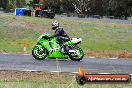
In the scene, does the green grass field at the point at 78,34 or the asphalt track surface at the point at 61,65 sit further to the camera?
the green grass field at the point at 78,34

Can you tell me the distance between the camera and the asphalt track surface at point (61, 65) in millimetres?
→ 17203

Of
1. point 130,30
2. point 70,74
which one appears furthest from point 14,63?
point 130,30

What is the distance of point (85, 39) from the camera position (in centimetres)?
3666

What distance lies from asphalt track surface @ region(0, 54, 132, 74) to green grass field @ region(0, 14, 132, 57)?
1014 cm

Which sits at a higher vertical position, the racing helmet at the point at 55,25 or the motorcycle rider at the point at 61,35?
the racing helmet at the point at 55,25

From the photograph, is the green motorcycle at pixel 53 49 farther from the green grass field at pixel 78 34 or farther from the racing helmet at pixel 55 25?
the green grass field at pixel 78 34

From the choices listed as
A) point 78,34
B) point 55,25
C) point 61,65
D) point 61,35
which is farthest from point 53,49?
point 78,34

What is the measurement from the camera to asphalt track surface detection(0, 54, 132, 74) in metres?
17.2

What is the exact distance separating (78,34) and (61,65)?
20.6 meters

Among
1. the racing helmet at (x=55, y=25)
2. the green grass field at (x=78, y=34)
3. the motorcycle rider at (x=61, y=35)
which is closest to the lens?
the racing helmet at (x=55, y=25)

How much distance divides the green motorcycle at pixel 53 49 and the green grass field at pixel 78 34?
403 inches

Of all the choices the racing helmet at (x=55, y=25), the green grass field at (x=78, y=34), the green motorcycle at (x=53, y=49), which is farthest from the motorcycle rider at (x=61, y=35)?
the green grass field at (x=78, y=34)

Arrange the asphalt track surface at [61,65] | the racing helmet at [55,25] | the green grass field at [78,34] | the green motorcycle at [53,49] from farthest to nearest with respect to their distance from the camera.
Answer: the green grass field at [78,34] → the green motorcycle at [53,49] → the racing helmet at [55,25] → the asphalt track surface at [61,65]

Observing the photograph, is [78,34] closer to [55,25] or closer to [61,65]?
[55,25]
